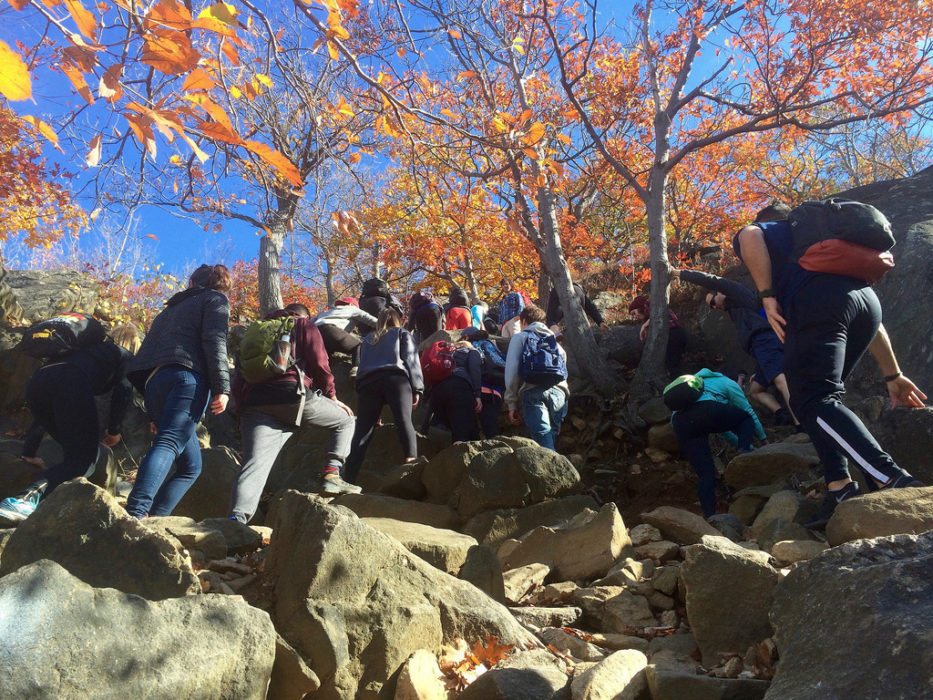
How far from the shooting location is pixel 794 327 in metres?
3.39

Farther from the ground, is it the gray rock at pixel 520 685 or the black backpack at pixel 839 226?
the black backpack at pixel 839 226

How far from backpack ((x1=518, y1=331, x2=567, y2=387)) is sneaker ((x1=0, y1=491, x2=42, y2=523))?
3840mm

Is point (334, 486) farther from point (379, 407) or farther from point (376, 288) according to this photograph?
point (376, 288)

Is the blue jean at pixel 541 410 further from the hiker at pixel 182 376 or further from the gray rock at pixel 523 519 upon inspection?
the hiker at pixel 182 376

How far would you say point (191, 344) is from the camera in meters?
4.48

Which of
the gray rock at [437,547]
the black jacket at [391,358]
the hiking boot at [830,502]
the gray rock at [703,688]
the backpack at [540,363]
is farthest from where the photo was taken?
the backpack at [540,363]

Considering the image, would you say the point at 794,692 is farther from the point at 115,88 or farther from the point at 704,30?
the point at 704,30

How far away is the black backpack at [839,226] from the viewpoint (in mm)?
3299

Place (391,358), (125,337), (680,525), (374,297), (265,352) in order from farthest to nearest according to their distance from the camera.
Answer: (374,297)
(125,337)
(391,358)
(265,352)
(680,525)

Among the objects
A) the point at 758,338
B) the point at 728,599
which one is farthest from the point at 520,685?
the point at 758,338

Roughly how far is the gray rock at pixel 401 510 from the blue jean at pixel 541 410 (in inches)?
50.0

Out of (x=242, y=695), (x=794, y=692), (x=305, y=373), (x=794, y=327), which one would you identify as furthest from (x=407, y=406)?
(x=794, y=692)

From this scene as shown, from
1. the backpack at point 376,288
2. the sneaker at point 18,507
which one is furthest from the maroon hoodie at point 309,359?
the backpack at point 376,288

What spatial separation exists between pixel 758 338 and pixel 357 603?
16.2 ft
